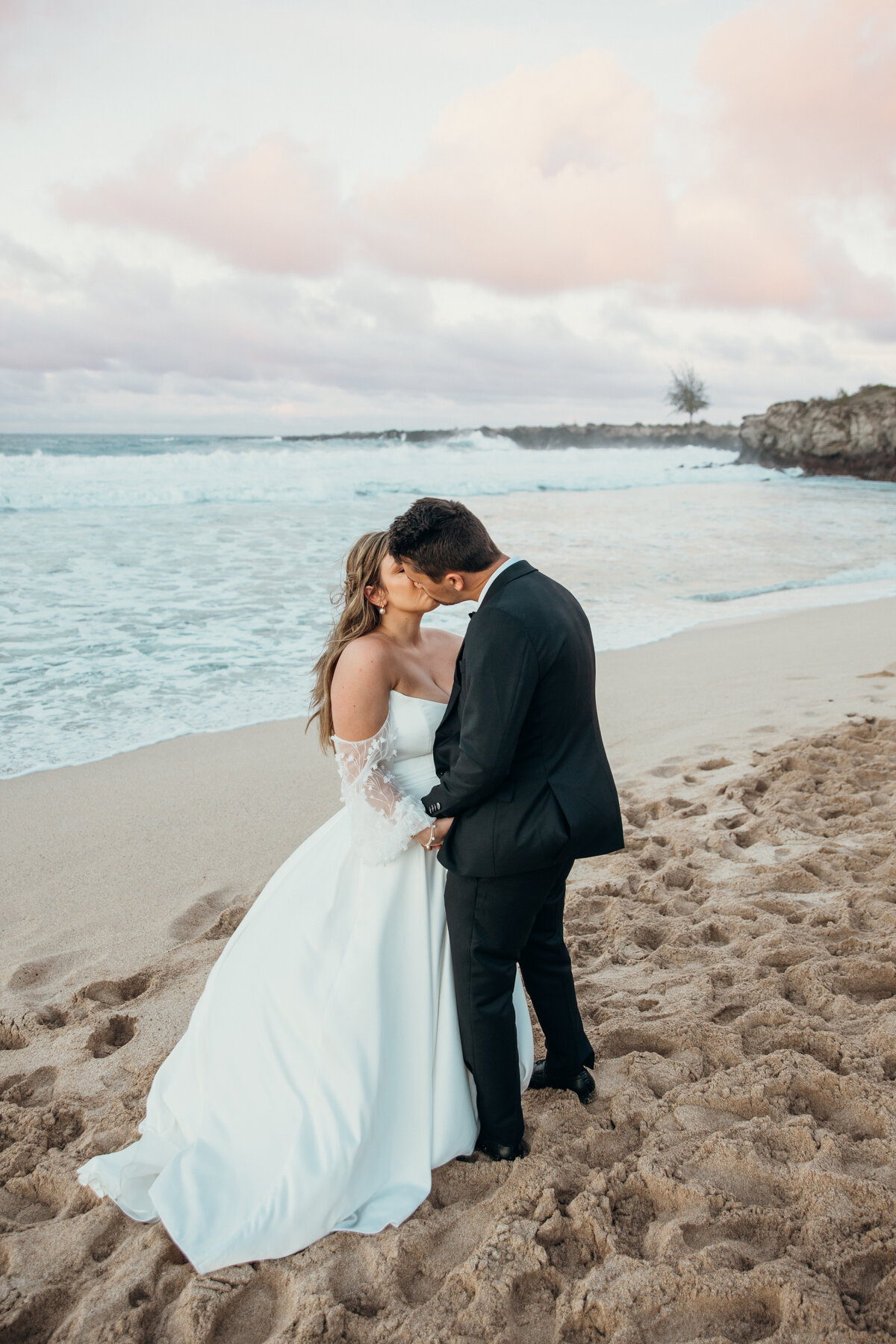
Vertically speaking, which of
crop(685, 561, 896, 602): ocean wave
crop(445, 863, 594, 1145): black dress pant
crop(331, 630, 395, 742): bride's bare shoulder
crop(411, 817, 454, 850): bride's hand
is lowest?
crop(685, 561, 896, 602): ocean wave

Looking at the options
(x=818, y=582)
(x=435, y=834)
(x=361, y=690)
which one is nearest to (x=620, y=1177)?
(x=435, y=834)

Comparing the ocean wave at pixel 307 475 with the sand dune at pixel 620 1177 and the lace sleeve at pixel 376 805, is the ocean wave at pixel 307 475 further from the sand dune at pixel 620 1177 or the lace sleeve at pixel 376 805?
the lace sleeve at pixel 376 805

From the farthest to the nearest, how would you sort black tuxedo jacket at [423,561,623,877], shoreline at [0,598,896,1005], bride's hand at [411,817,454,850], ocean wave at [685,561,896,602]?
ocean wave at [685,561,896,602] → shoreline at [0,598,896,1005] → bride's hand at [411,817,454,850] → black tuxedo jacket at [423,561,623,877]

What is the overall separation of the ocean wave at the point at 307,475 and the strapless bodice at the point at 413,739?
18950 mm

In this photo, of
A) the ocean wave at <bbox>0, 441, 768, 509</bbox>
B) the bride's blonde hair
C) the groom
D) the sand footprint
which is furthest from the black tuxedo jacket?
the ocean wave at <bbox>0, 441, 768, 509</bbox>

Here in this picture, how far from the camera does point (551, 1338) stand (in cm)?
185

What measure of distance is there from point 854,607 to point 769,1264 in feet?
31.0

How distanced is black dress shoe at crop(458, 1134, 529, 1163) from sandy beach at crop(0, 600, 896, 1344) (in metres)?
0.03

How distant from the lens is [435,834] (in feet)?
7.73

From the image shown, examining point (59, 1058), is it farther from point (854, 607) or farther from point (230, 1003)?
point (854, 607)

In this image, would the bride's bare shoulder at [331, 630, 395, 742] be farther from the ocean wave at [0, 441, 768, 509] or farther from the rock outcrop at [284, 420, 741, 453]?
the rock outcrop at [284, 420, 741, 453]

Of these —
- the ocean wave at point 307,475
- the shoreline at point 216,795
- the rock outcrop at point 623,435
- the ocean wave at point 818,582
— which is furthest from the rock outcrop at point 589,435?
the shoreline at point 216,795

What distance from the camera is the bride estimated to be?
2.21 meters

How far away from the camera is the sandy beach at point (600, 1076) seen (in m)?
1.92
